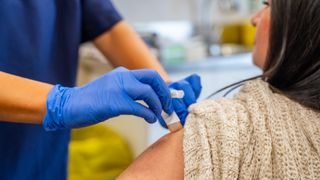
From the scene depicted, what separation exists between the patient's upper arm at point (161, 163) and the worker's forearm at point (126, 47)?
0.49 m

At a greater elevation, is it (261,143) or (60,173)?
(261,143)

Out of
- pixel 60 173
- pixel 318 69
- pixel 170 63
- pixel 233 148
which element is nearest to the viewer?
pixel 233 148

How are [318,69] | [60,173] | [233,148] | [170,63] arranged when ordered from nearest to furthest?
[233,148] < [318,69] < [60,173] < [170,63]

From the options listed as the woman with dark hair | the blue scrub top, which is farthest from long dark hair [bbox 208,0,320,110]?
the blue scrub top

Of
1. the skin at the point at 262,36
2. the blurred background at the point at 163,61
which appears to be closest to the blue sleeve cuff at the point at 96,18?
the skin at the point at 262,36

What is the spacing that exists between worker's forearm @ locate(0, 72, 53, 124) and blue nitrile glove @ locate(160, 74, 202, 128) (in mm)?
276

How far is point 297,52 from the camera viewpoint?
852mm

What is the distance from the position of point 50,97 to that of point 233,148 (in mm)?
374

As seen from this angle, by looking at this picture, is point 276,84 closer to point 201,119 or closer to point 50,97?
point 201,119

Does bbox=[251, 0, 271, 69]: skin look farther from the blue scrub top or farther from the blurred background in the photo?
the blurred background

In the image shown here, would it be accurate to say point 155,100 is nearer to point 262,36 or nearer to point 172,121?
point 172,121

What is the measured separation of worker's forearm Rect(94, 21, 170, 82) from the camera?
126cm

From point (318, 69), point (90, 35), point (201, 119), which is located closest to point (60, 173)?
point (90, 35)

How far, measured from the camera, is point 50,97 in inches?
31.0
